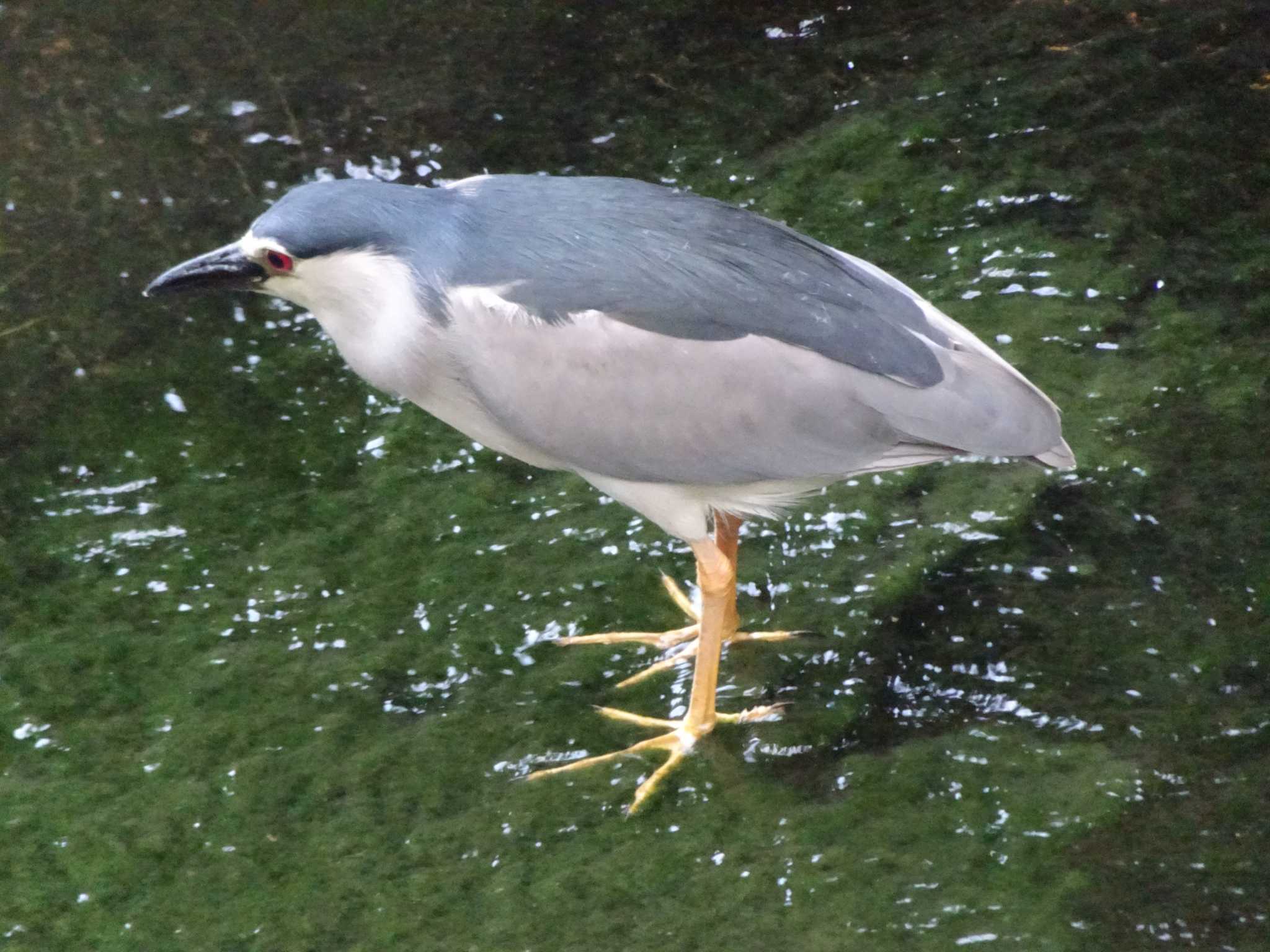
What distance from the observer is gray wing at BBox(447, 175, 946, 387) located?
251 cm

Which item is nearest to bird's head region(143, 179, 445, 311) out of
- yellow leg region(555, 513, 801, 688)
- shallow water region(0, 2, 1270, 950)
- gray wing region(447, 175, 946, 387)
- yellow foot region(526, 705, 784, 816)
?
gray wing region(447, 175, 946, 387)

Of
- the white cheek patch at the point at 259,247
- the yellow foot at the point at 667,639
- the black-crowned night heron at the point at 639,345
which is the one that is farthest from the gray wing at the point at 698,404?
the yellow foot at the point at 667,639

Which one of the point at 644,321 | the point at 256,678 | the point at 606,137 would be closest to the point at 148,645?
the point at 256,678

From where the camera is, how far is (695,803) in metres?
2.54

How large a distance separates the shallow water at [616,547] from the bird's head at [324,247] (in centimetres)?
75

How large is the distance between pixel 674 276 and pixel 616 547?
836 millimetres

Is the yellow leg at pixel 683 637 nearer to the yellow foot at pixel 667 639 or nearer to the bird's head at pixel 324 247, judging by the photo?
the yellow foot at pixel 667 639

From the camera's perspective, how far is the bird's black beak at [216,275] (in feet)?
8.30

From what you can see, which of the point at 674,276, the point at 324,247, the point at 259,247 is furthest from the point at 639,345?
the point at 259,247

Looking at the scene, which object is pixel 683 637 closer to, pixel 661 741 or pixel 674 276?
pixel 661 741

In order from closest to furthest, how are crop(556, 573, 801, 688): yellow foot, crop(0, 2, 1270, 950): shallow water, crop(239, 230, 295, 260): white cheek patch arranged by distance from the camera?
crop(0, 2, 1270, 950): shallow water
crop(239, 230, 295, 260): white cheek patch
crop(556, 573, 801, 688): yellow foot

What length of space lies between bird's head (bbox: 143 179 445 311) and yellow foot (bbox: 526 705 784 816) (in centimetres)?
99

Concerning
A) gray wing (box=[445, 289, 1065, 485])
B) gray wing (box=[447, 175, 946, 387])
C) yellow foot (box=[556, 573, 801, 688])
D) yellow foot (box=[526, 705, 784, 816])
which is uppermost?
gray wing (box=[447, 175, 946, 387])

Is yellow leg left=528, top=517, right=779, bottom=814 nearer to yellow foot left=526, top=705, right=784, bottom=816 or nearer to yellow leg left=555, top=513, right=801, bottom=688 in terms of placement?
→ yellow foot left=526, top=705, right=784, bottom=816
